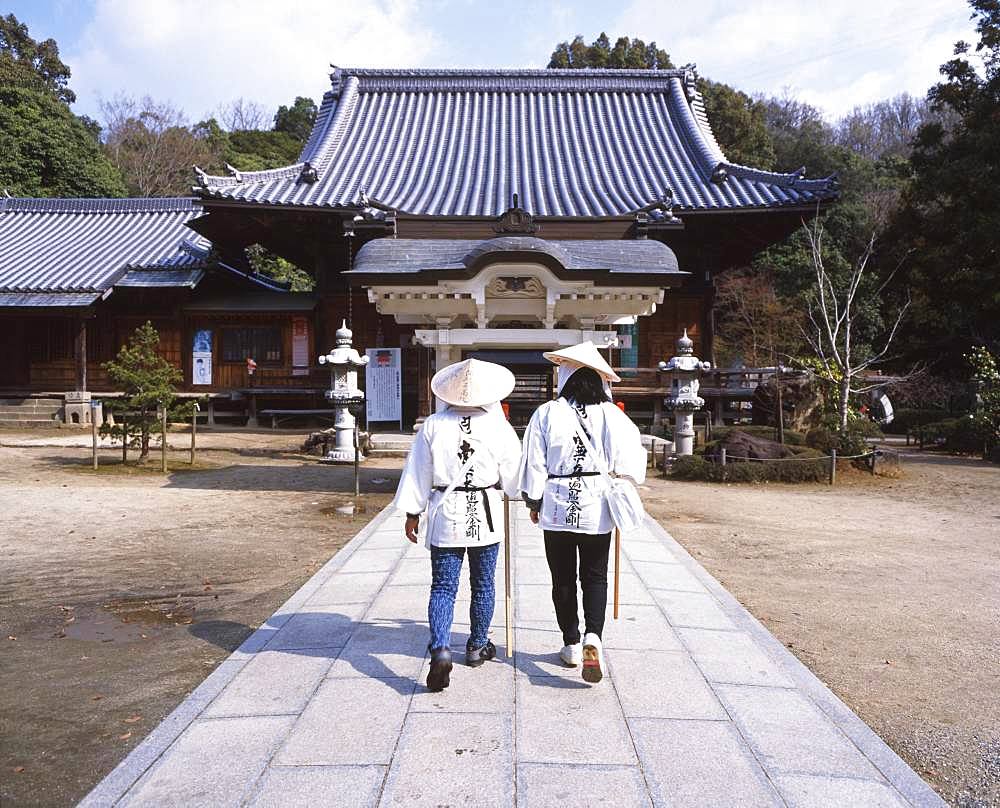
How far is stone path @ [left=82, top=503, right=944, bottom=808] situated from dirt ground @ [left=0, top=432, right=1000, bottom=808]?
335mm

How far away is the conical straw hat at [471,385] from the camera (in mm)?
3480

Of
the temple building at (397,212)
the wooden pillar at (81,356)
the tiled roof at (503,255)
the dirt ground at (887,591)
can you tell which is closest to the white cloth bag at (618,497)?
the dirt ground at (887,591)

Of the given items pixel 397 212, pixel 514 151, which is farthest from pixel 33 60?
pixel 397 212

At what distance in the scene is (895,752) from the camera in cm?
302

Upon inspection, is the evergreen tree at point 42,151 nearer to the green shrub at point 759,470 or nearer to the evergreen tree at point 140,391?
the evergreen tree at point 140,391

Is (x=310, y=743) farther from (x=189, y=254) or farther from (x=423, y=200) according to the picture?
(x=189, y=254)

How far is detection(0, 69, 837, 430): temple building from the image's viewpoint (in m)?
15.5

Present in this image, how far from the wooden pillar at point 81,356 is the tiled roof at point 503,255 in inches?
437

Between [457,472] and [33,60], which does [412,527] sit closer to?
[457,472]

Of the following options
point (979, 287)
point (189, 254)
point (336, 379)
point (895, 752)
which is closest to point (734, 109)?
point (979, 287)

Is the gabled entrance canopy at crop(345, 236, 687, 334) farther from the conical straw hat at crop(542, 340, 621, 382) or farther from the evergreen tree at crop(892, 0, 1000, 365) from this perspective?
the evergreen tree at crop(892, 0, 1000, 365)

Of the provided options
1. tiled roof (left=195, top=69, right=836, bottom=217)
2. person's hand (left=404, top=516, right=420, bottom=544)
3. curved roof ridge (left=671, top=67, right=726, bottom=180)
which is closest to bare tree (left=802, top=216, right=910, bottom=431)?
curved roof ridge (left=671, top=67, right=726, bottom=180)

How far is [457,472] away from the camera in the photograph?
11.4 ft

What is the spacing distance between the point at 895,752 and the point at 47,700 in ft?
12.4
